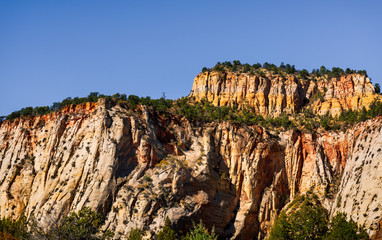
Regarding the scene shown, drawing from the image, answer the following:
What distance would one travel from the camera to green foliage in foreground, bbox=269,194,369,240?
58594 mm

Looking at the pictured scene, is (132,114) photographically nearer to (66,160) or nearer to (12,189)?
(66,160)

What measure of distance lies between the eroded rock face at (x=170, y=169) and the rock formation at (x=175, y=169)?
0.15m

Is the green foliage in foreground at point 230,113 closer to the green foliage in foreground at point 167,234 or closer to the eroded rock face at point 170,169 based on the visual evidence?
the eroded rock face at point 170,169

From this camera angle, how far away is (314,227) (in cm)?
6581

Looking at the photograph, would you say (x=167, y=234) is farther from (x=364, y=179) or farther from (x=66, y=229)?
(x=364, y=179)

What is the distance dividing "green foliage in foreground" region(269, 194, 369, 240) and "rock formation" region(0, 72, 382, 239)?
2851 mm

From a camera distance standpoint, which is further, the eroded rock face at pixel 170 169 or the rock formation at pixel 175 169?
the eroded rock face at pixel 170 169

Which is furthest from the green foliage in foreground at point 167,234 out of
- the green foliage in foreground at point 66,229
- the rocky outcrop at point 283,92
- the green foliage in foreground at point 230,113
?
the rocky outcrop at point 283,92

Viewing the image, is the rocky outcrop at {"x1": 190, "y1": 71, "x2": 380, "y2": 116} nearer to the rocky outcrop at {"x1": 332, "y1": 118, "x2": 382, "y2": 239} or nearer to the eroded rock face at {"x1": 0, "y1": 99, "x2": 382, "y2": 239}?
the eroded rock face at {"x1": 0, "y1": 99, "x2": 382, "y2": 239}

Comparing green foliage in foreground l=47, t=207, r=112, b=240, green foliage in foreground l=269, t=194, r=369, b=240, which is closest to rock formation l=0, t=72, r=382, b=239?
green foliage in foreground l=47, t=207, r=112, b=240

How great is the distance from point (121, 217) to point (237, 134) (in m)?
24.0

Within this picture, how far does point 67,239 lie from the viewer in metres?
56.3

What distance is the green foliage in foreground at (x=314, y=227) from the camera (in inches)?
2307

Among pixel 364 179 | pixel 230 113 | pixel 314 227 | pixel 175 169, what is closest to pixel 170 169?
pixel 175 169
